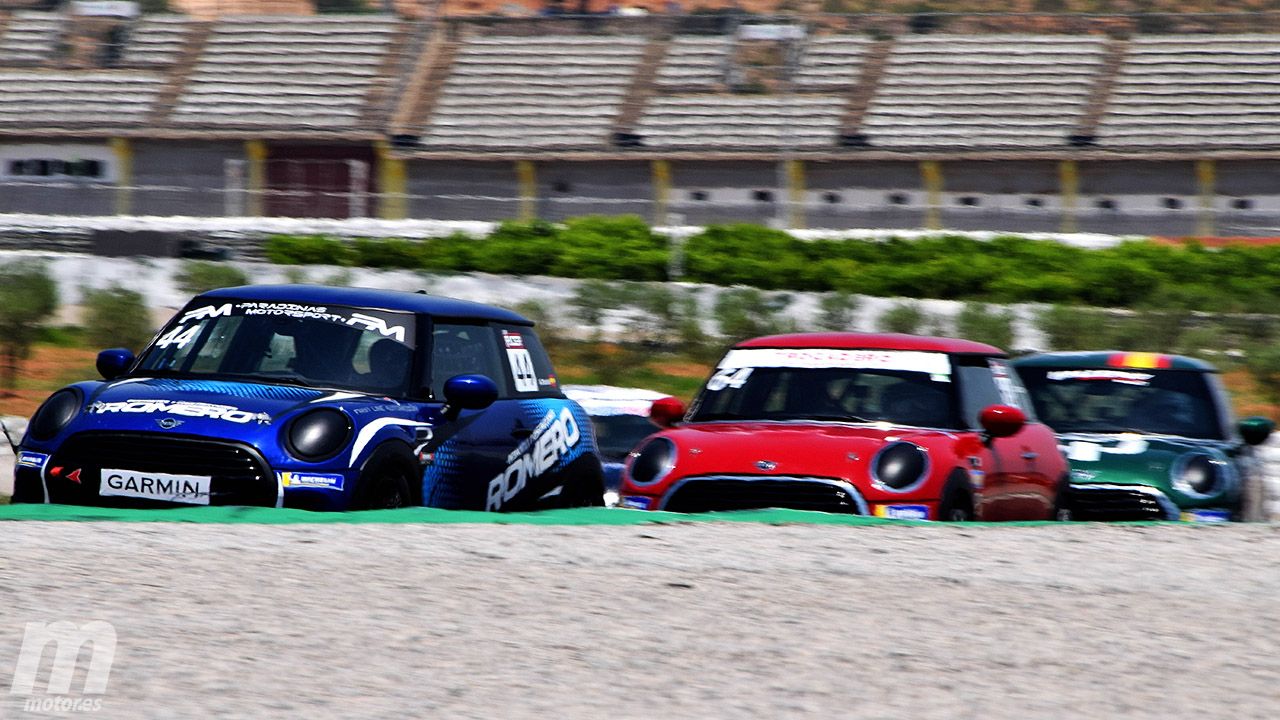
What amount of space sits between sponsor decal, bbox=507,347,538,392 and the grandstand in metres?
25.9

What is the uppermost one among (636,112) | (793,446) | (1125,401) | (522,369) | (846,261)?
(636,112)

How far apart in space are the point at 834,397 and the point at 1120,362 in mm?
3088

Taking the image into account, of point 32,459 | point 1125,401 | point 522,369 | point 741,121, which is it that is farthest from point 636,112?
point 32,459

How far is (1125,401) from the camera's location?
11914 millimetres

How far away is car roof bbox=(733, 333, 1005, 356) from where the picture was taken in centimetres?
994

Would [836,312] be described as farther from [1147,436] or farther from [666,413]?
[666,413]

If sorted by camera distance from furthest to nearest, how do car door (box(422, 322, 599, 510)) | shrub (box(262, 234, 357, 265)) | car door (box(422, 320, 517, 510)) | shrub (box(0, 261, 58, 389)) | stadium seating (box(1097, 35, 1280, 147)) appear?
stadium seating (box(1097, 35, 1280, 147)) → shrub (box(262, 234, 357, 265)) → shrub (box(0, 261, 58, 389)) → car door (box(422, 322, 599, 510)) → car door (box(422, 320, 517, 510))

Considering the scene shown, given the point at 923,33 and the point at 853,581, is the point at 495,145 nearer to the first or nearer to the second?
the point at 923,33

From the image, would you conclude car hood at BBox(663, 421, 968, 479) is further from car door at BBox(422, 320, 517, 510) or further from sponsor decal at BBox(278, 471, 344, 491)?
sponsor decal at BBox(278, 471, 344, 491)

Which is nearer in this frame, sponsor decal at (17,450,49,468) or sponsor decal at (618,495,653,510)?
sponsor decal at (17,450,49,468)

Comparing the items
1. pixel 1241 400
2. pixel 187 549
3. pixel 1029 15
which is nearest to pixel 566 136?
pixel 1029 15

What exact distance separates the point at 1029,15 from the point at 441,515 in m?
38.0

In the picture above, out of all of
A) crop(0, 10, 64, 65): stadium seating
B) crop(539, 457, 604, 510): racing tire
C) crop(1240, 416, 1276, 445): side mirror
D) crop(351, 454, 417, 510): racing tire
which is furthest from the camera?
crop(0, 10, 64, 65): stadium seating

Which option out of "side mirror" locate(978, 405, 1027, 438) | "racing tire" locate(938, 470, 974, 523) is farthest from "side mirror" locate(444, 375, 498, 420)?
"side mirror" locate(978, 405, 1027, 438)
